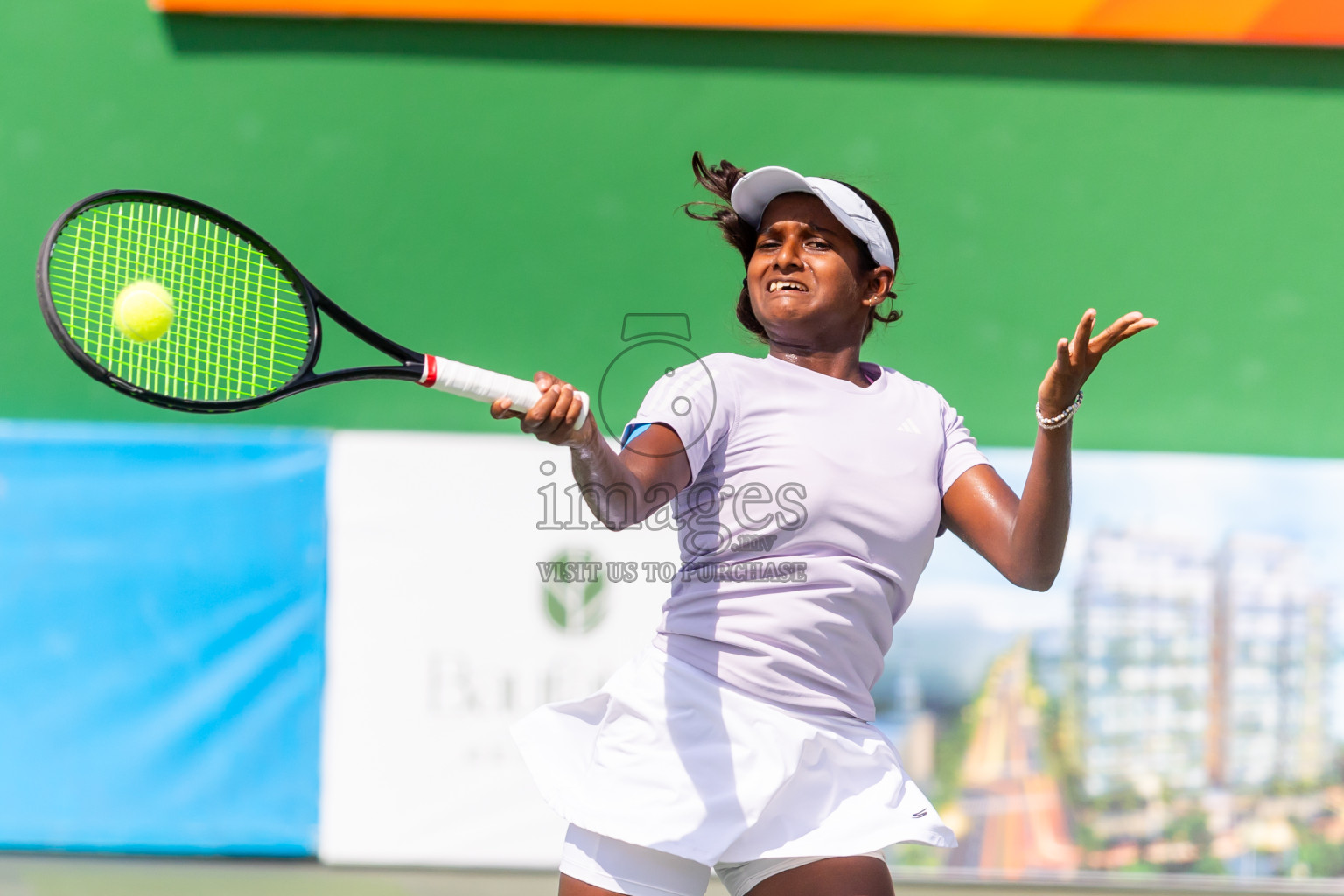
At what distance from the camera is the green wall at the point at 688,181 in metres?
4.39

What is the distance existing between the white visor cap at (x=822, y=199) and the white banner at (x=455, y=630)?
2031mm

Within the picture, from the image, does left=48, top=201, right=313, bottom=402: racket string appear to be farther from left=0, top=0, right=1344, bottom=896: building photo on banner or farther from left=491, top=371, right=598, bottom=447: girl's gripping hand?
left=491, top=371, right=598, bottom=447: girl's gripping hand

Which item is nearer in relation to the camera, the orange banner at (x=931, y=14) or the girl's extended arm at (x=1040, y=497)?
the girl's extended arm at (x=1040, y=497)

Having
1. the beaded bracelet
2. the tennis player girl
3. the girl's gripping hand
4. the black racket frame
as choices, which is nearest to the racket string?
the black racket frame

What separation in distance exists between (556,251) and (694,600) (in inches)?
114

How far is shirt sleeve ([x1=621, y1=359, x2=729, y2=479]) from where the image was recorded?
169 cm

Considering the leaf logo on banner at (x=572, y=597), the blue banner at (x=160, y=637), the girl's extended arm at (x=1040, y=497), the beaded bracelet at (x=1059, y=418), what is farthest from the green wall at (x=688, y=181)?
the beaded bracelet at (x=1059, y=418)

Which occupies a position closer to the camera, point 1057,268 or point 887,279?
point 887,279

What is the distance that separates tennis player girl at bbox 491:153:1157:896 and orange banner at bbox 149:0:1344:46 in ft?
9.16

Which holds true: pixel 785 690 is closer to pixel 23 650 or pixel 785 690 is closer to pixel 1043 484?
pixel 1043 484

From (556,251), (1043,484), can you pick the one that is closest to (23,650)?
(556,251)

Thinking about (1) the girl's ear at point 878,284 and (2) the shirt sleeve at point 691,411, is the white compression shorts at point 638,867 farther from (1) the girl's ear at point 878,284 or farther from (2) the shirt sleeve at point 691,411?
(1) the girl's ear at point 878,284

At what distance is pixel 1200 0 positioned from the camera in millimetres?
4336

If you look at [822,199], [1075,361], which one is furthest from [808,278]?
[1075,361]
